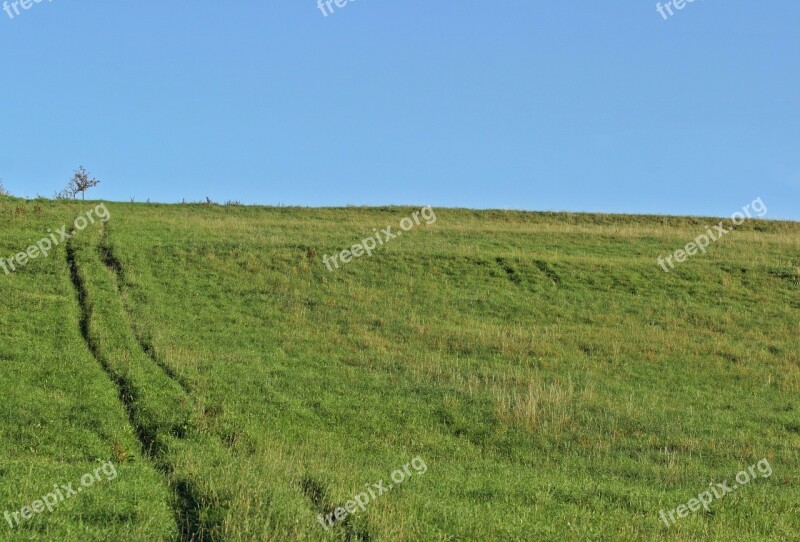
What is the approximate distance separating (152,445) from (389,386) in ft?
28.5

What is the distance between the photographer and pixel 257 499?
12484mm

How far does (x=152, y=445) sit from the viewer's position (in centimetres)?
1856

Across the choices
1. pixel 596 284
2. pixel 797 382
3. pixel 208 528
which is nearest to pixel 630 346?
pixel 797 382

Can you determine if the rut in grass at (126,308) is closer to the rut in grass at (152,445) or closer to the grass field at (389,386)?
the grass field at (389,386)

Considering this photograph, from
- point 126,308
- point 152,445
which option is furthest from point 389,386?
point 126,308

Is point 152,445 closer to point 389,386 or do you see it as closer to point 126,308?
point 389,386

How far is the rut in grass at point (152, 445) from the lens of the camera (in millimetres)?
11992

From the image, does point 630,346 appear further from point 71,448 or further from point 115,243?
point 115,243

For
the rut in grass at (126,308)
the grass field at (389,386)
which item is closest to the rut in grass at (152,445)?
the grass field at (389,386)

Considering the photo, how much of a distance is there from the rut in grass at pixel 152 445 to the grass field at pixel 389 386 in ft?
0.21

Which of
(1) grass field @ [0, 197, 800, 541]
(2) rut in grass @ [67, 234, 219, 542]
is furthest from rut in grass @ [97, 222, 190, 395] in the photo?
(2) rut in grass @ [67, 234, 219, 542]

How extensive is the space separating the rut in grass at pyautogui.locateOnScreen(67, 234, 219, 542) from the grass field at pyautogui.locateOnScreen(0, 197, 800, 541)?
0.06 m

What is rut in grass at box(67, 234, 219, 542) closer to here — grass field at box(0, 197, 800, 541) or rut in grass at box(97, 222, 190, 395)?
grass field at box(0, 197, 800, 541)

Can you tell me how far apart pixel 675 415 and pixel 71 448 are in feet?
54.8
